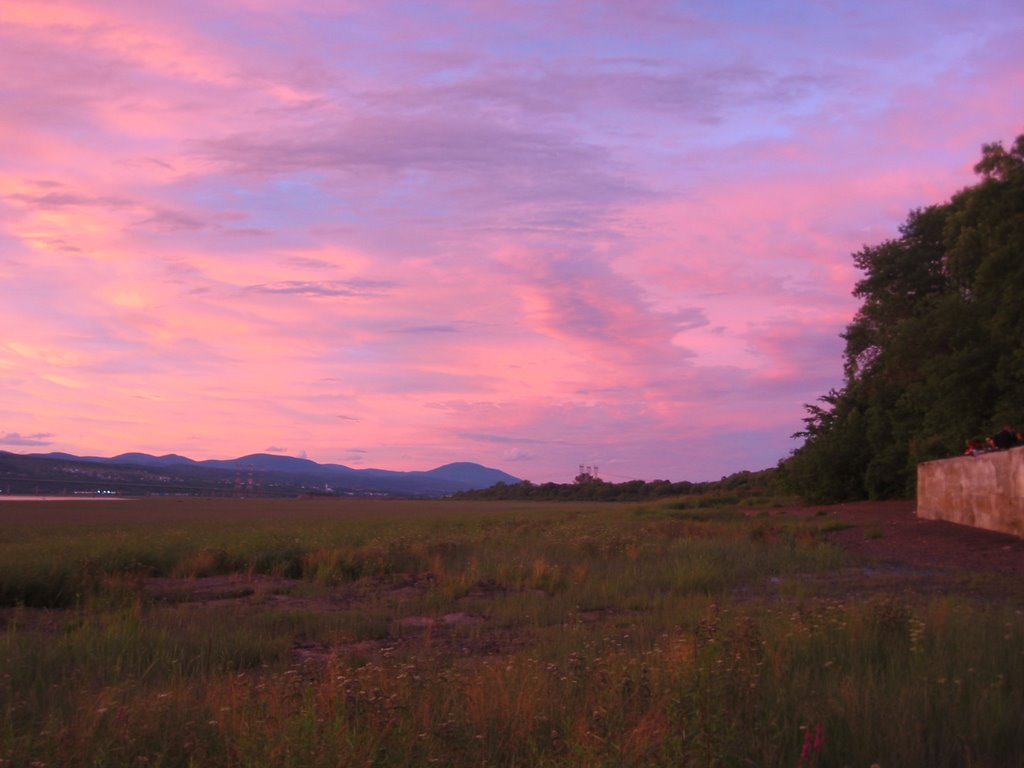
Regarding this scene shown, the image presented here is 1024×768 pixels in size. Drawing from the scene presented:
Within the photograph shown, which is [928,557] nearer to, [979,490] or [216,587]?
[979,490]

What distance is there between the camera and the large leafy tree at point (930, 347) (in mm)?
23219

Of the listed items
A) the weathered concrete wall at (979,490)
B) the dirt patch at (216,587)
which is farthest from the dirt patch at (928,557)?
the dirt patch at (216,587)

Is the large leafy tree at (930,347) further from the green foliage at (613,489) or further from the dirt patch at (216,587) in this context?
the green foliage at (613,489)

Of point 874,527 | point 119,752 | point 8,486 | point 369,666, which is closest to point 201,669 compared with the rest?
point 369,666

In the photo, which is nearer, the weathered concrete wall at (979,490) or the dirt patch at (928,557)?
the dirt patch at (928,557)

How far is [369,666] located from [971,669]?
447 cm

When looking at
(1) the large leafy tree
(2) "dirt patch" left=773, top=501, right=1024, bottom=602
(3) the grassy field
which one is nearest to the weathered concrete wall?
(2) "dirt patch" left=773, top=501, right=1024, bottom=602

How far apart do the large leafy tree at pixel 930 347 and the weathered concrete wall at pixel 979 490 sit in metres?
2.64

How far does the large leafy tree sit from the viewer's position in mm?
23219

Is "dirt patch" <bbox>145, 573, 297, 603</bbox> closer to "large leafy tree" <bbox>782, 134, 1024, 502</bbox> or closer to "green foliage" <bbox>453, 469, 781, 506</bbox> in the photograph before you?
"large leafy tree" <bbox>782, 134, 1024, 502</bbox>

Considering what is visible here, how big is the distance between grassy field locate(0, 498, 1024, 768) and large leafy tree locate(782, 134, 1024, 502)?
13692 mm

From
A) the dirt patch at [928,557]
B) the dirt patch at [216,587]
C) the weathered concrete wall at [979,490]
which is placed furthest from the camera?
the weathered concrete wall at [979,490]

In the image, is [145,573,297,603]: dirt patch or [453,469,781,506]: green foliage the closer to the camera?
[145,573,297,603]: dirt patch

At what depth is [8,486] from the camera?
124m
